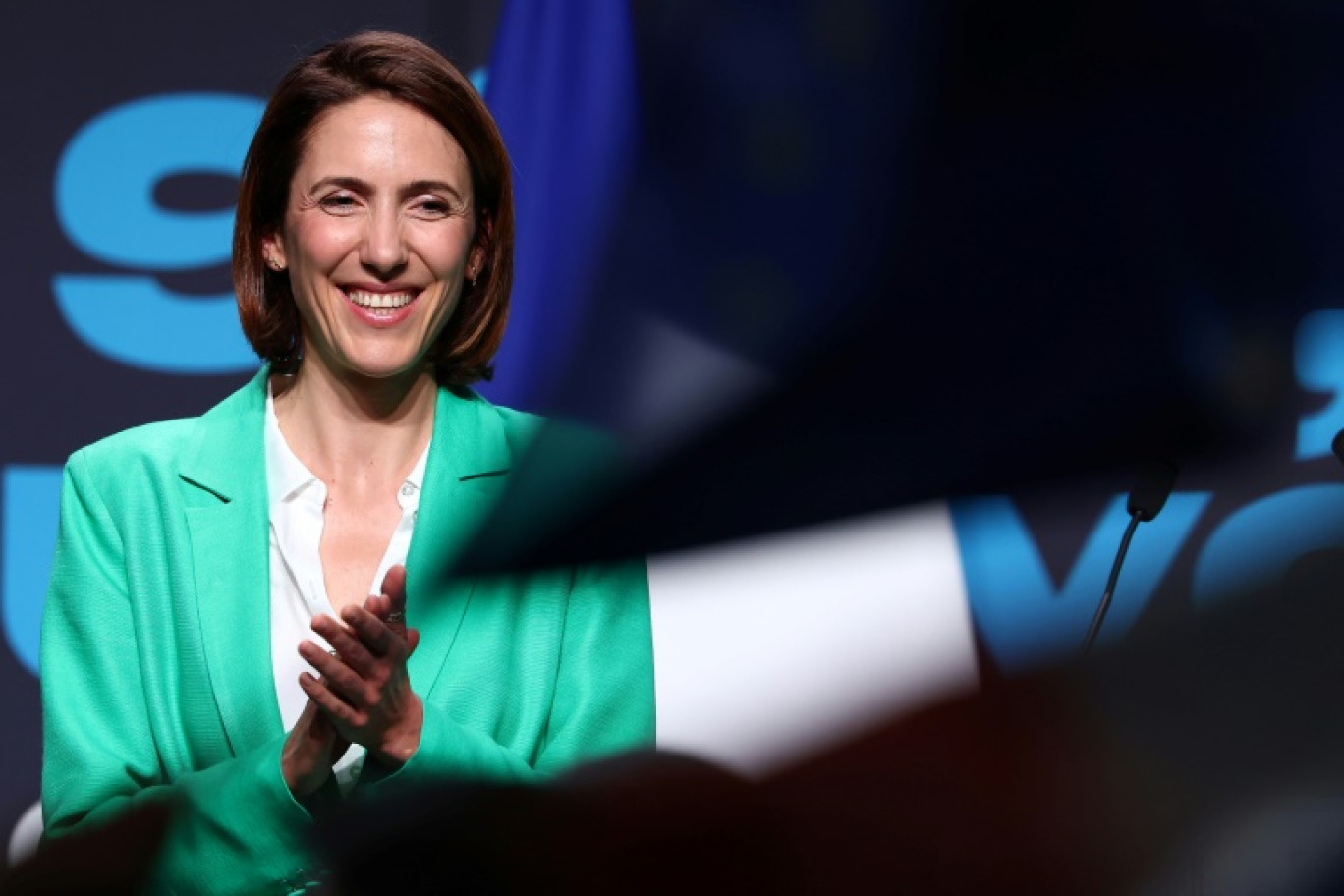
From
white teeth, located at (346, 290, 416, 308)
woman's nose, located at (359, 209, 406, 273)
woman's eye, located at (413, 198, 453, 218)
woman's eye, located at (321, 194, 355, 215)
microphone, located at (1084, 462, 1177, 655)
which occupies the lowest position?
microphone, located at (1084, 462, 1177, 655)

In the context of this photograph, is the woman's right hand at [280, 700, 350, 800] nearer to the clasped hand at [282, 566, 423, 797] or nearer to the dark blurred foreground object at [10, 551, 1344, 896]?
the clasped hand at [282, 566, 423, 797]

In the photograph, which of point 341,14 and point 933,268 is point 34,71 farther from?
point 933,268

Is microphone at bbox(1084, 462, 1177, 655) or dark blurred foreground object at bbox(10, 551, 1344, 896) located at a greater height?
microphone at bbox(1084, 462, 1177, 655)

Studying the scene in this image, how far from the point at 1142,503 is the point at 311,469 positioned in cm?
81

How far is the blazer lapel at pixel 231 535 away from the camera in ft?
2.24

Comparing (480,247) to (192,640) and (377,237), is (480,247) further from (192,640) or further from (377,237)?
(192,640)

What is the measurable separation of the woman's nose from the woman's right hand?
1.11ft

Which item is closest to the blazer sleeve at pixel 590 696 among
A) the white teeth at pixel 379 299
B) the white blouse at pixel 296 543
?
the white blouse at pixel 296 543

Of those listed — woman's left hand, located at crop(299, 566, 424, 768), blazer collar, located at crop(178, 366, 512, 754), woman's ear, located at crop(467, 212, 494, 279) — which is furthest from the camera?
woman's ear, located at crop(467, 212, 494, 279)

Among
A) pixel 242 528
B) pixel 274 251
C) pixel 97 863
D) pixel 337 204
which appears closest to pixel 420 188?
pixel 337 204

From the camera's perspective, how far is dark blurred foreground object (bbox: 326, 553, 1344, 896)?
136 millimetres

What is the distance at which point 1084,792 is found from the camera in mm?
145

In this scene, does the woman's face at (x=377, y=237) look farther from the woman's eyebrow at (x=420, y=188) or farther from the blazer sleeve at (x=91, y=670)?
the blazer sleeve at (x=91, y=670)

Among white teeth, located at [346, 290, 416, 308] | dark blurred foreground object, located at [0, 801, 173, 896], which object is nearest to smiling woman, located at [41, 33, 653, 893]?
white teeth, located at [346, 290, 416, 308]
